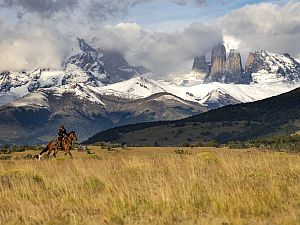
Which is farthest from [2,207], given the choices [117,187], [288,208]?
[288,208]

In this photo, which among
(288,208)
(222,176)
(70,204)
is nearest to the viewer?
(288,208)

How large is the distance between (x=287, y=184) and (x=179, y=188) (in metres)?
3.59

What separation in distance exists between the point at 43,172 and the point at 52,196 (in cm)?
639

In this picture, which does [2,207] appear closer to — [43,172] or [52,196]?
[52,196]

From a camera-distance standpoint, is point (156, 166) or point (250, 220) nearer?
point (250, 220)

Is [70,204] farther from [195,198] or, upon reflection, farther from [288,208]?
[288,208]

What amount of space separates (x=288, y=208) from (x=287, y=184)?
123 inches

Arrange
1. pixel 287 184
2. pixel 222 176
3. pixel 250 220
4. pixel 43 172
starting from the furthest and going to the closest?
pixel 43 172, pixel 222 176, pixel 287 184, pixel 250 220

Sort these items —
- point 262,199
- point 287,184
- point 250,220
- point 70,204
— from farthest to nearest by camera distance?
point 287,184 → point 70,204 → point 262,199 → point 250,220

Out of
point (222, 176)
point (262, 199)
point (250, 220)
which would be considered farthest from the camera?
point (222, 176)

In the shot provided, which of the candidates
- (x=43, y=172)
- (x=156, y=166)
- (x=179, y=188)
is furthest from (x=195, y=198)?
(x=43, y=172)

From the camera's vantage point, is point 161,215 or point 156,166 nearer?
point 161,215

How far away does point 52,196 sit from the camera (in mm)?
15984

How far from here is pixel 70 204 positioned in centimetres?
1417
